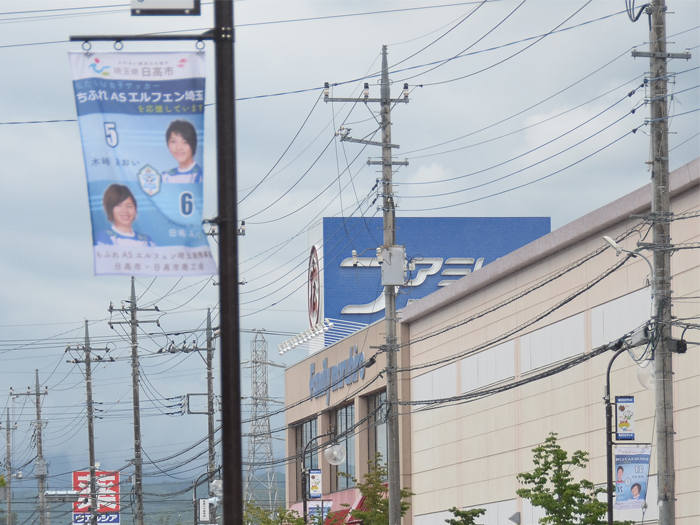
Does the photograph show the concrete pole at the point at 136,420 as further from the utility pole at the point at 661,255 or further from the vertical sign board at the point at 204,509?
the utility pole at the point at 661,255

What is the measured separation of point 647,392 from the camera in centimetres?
3142

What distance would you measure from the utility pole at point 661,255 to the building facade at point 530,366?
35.1 inches

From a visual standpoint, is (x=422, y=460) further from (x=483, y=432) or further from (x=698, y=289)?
(x=698, y=289)

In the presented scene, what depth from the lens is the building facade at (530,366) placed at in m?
30.0

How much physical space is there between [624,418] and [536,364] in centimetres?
1144

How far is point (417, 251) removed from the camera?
67.8 metres

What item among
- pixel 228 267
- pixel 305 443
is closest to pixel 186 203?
pixel 228 267

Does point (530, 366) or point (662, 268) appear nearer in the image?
point (662, 268)

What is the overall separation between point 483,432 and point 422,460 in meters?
6.87

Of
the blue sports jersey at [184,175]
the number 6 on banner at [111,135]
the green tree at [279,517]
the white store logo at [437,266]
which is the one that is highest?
the white store logo at [437,266]

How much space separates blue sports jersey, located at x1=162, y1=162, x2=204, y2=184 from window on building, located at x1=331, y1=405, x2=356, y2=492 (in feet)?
157

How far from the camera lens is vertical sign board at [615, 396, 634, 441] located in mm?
26422

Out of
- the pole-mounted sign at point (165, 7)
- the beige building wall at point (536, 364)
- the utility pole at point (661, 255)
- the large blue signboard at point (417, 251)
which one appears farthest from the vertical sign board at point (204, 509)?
the pole-mounted sign at point (165, 7)

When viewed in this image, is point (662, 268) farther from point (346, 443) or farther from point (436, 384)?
point (346, 443)
